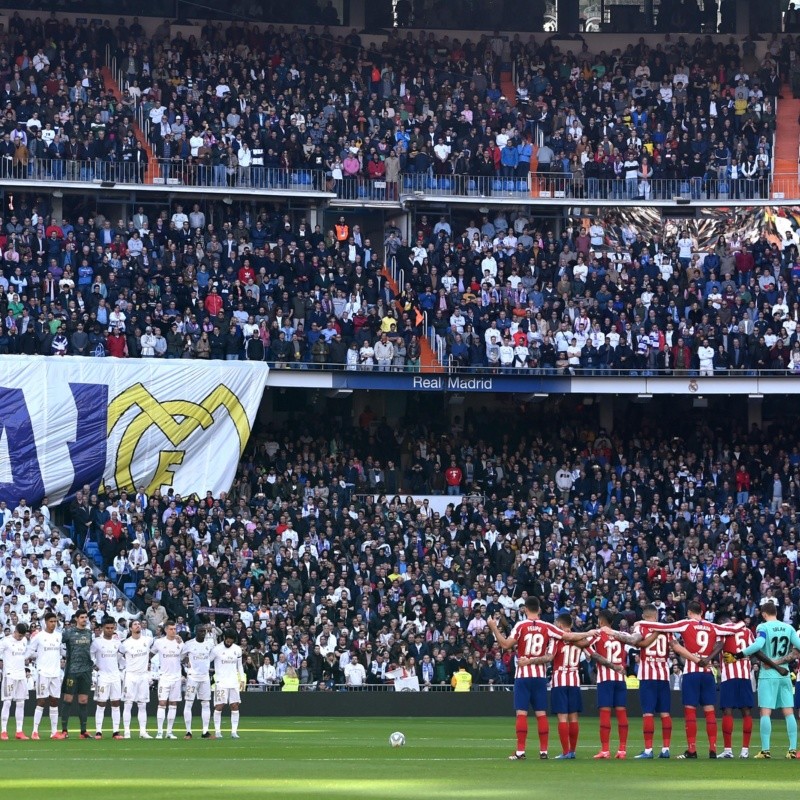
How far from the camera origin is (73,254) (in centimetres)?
4438

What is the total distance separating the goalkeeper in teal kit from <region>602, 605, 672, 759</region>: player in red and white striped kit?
1023 millimetres

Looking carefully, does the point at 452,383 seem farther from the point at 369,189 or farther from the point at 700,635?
the point at 700,635

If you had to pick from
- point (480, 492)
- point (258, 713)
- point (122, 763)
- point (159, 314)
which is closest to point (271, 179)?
point (159, 314)

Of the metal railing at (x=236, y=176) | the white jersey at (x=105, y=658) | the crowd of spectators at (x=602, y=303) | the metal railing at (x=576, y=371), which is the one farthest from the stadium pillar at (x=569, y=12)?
the white jersey at (x=105, y=658)

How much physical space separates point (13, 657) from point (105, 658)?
4.73 feet

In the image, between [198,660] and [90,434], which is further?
[90,434]

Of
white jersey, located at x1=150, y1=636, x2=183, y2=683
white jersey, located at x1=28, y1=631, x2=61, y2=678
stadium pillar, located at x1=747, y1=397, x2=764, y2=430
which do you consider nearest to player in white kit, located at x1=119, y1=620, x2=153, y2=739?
white jersey, located at x1=150, y1=636, x2=183, y2=683

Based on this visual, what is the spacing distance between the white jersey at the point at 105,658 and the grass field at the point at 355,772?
119 cm

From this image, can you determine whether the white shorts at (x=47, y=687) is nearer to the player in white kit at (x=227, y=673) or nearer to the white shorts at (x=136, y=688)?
the white shorts at (x=136, y=688)

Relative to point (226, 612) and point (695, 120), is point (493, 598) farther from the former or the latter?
point (695, 120)

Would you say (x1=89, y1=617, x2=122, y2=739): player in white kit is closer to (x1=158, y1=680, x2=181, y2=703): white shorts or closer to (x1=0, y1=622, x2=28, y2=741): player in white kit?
(x1=158, y1=680, x2=181, y2=703): white shorts

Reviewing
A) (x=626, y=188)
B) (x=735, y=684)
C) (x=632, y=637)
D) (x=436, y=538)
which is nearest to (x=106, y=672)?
(x=632, y=637)

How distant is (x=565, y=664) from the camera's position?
68.8 ft

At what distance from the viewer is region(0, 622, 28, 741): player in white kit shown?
2673 centimetres
